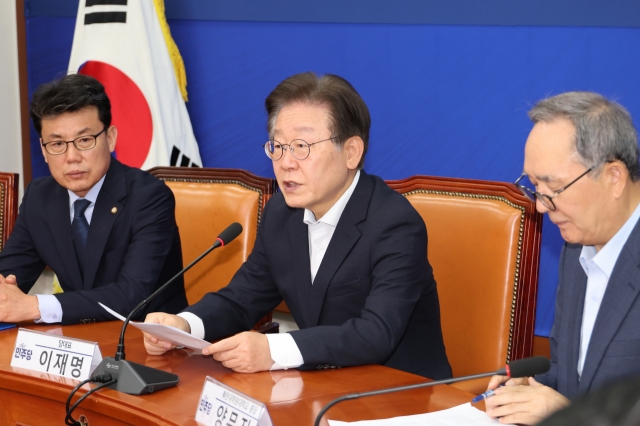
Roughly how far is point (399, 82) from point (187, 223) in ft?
3.90

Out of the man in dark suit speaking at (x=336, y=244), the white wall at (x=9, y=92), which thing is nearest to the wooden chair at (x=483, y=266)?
the man in dark suit speaking at (x=336, y=244)

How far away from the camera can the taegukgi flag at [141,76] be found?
3.61 metres

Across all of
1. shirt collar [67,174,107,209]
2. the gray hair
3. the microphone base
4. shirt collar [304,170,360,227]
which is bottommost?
the microphone base

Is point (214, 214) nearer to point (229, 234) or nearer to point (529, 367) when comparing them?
point (229, 234)

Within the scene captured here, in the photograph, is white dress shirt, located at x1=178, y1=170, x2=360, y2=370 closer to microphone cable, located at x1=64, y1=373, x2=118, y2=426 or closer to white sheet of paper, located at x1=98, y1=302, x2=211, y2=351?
white sheet of paper, located at x1=98, y1=302, x2=211, y2=351

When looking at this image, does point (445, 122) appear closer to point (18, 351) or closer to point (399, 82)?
point (399, 82)

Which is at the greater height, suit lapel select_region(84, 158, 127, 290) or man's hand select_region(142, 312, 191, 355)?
suit lapel select_region(84, 158, 127, 290)

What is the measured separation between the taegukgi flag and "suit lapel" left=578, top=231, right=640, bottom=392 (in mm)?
2527

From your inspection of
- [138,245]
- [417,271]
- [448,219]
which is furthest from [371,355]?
[138,245]

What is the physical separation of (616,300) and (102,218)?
1.71 meters

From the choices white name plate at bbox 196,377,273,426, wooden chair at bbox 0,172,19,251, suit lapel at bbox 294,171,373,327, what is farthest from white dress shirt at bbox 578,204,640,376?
wooden chair at bbox 0,172,19,251

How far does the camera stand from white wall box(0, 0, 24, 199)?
168 inches

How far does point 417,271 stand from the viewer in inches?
77.3

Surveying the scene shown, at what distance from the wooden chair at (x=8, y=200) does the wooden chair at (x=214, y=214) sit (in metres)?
0.63
